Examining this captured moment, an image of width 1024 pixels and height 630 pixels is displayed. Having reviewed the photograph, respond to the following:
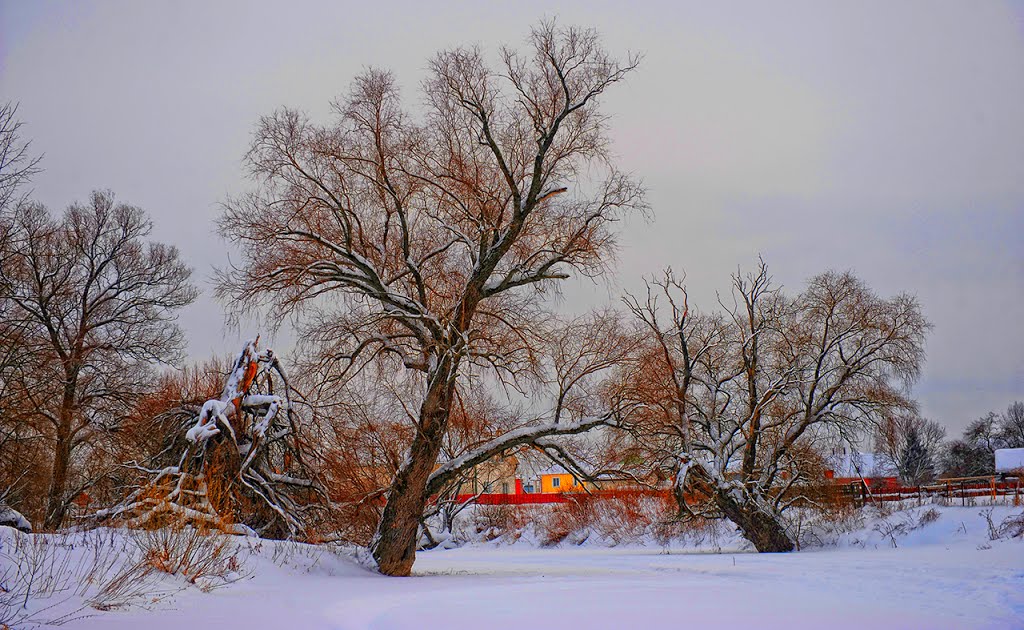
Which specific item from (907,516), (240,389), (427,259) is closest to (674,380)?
(907,516)

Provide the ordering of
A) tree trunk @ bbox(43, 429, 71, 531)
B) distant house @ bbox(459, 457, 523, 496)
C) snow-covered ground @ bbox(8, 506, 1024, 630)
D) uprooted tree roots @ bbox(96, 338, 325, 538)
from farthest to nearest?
tree trunk @ bbox(43, 429, 71, 531)
distant house @ bbox(459, 457, 523, 496)
uprooted tree roots @ bbox(96, 338, 325, 538)
snow-covered ground @ bbox(8, 506, 1024, 630)

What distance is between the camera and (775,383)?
27.2 meters

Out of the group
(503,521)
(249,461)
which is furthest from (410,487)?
(503,521)

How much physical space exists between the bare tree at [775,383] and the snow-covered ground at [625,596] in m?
5.49

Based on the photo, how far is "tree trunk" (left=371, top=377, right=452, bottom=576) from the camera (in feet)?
57.3

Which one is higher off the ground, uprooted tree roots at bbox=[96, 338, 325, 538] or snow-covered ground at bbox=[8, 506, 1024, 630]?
uprooted tree roots at bbox=[96, 338, 325, 538]

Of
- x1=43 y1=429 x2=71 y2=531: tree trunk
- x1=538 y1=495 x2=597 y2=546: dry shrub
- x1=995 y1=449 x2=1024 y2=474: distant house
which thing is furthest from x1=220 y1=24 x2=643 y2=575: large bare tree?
x1=995 y1=449 x2=1024 y2=474: distant house

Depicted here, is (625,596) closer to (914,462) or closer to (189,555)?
(189,555)

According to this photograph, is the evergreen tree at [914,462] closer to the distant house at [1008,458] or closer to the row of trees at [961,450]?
the row of trees at [961,450]

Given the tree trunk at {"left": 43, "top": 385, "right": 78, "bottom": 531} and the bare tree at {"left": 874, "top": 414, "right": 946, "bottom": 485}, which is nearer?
the tree trunk at {"left": 43, "top": 385, "right": 78, "bottom": 531}

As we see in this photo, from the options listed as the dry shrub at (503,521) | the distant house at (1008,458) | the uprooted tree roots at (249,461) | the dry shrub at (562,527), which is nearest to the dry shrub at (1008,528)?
the uprooted tree roots at (249,461)

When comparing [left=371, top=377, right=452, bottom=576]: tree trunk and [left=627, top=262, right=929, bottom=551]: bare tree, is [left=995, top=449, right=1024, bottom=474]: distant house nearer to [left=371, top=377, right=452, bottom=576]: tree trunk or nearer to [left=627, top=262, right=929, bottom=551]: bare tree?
[left=627, top=262, right=929, bottom=551]: bare tree

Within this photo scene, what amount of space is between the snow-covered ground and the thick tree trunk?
4.73 metres

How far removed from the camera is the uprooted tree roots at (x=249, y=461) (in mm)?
16156
